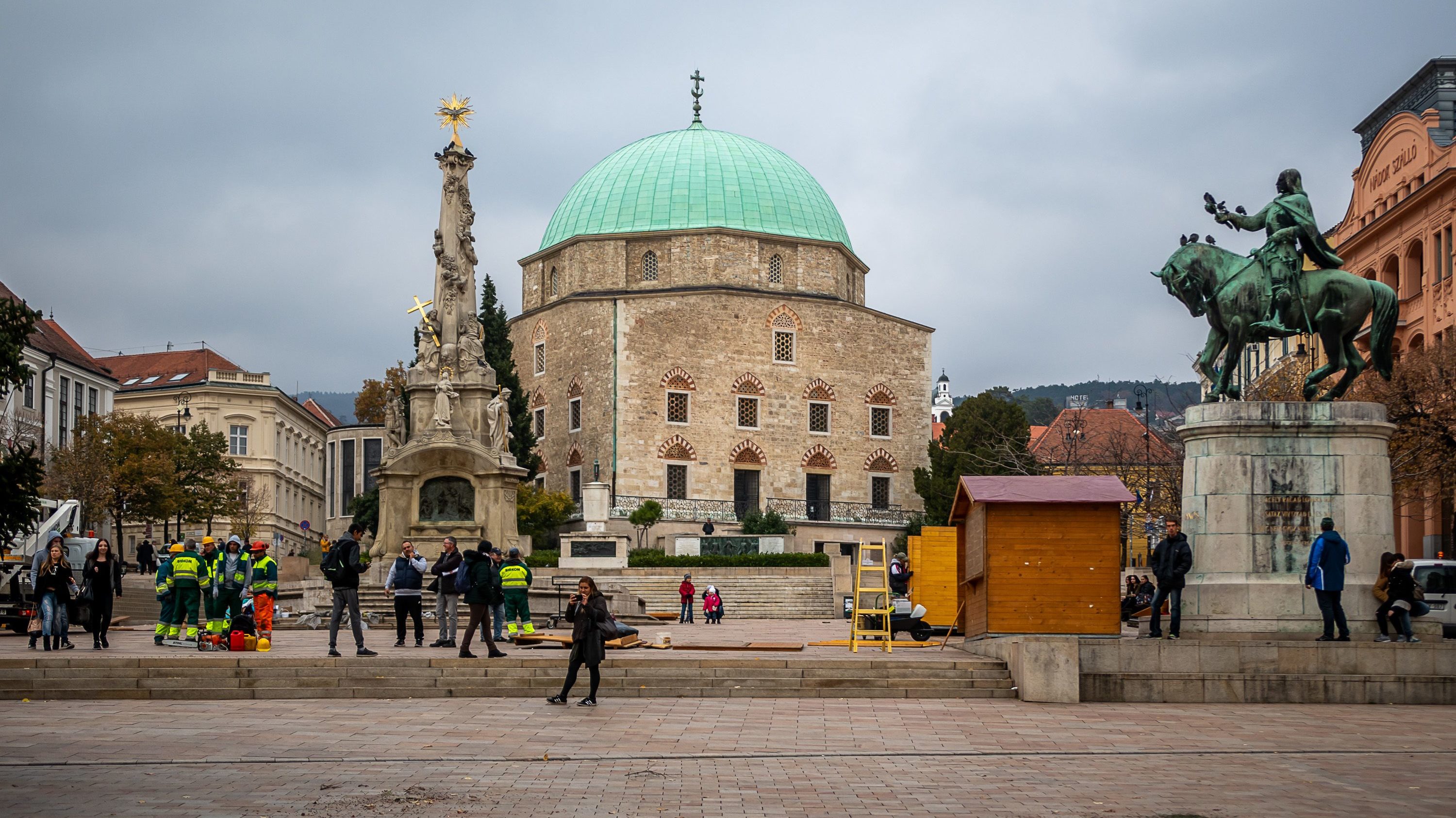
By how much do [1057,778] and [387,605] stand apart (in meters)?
21.3

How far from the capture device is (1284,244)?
685 inches

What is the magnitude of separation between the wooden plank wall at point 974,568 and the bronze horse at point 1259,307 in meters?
2.97

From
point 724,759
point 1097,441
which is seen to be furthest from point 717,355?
point 724,759

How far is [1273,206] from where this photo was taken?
17.7m

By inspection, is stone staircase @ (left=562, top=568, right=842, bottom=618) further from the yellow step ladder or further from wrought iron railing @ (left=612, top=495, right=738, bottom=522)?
the yellow step ladder

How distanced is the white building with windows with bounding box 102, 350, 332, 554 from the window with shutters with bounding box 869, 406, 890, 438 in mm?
27001

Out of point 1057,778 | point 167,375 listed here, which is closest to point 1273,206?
point 1057,778

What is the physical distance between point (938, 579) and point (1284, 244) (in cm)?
972

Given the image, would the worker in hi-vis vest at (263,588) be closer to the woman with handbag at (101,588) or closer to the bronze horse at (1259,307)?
the woman with handbag at (101,588)

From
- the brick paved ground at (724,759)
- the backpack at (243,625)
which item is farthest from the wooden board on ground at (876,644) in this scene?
the backpack at (243,625)

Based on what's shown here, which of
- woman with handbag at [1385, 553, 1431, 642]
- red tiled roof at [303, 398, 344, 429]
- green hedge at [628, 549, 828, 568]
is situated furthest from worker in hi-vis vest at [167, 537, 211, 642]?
red tiled roof at [303, 398, 344, 429]

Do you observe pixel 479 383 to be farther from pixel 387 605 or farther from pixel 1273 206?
pixel 1273 206

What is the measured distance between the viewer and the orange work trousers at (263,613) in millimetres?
20781

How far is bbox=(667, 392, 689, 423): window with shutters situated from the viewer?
60.9 m
